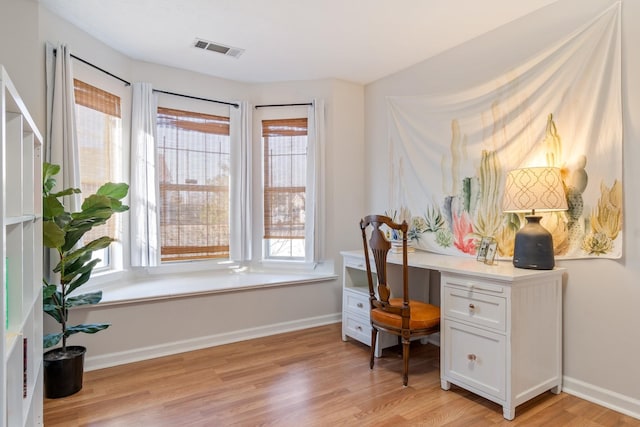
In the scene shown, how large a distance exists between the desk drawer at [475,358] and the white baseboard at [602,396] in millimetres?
614

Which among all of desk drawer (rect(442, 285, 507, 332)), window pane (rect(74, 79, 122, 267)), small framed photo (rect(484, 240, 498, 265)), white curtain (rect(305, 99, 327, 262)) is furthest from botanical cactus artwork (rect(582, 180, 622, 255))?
window pane (rect(74, 79, 122, 267))

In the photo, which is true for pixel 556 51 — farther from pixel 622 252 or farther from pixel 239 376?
pixel 239 376

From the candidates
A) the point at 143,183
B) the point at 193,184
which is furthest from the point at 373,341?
the point at 143,183

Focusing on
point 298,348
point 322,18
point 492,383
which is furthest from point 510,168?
point 298,348

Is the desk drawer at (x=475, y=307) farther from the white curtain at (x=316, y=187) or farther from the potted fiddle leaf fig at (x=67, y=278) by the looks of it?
the potted fiddle leaf fig at (x=67, y=278)

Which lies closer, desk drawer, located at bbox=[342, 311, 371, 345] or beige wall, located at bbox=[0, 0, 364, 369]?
beige wall, located at bbox=[0, 0, 364, 369]

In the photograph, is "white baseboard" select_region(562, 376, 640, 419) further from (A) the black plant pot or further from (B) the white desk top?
(A) the black plant pot

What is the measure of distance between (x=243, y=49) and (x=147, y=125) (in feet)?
3.75

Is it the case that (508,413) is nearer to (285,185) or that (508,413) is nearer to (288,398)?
(288,398)

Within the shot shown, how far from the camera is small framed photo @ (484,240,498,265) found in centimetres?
247

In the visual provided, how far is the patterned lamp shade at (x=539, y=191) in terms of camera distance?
2.12 meters

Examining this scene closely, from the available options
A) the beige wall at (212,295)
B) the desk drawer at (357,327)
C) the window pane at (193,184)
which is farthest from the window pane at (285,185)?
the desk drawer at (357,327)

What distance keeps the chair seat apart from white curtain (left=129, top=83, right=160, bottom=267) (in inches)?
83.7

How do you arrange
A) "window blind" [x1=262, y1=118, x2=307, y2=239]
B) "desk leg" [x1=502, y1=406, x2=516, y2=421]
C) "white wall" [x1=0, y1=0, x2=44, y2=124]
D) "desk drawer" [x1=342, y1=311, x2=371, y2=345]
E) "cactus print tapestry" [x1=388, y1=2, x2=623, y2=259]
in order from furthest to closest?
"window blind" [x1=262, y1=118, x2=307, y2=239], "desk drawer" [x1=342, y1=311, x2=371, y2=345], "white wall" [x1=0, y1=0, x2=44, y2=124], "cactus print tapestry" [x1=388, y1=2, x2=623, y2=259], "desk leg" [x1=502, y1=406, x2=516, y2=421]
